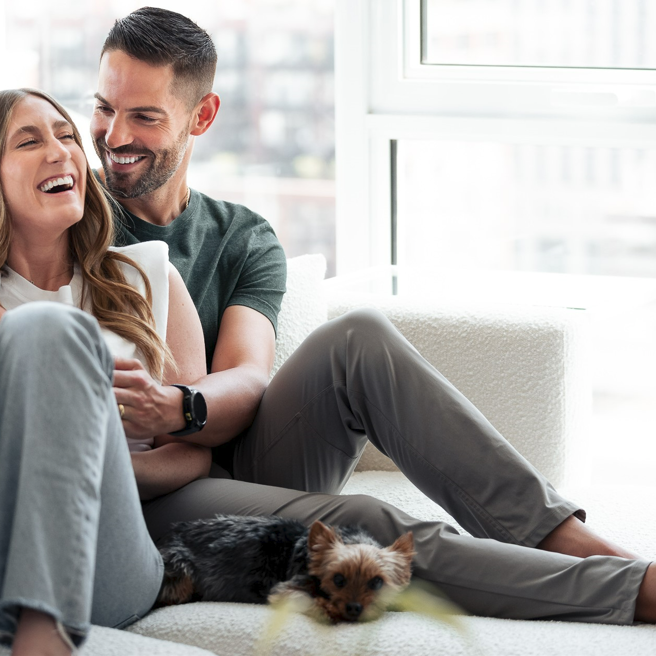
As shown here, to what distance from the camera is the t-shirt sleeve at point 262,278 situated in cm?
195

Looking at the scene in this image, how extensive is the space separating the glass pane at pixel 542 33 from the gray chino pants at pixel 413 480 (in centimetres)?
128

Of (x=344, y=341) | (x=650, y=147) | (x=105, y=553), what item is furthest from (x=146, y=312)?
(x=650, y=147)

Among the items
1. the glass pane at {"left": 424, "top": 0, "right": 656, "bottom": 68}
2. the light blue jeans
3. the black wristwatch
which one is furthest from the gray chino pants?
the glass pane at {"left": 424, "top": 0, "right": 656, "bottom": 68}

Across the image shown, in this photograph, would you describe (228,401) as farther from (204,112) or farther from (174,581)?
(204,112)

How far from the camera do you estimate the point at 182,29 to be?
202cm

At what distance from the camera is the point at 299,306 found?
212 centimetres

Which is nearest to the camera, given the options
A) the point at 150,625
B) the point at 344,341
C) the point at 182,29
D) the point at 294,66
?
the point at 150,625

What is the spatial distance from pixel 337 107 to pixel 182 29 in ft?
2.82

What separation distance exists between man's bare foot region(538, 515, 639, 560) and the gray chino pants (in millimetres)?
18

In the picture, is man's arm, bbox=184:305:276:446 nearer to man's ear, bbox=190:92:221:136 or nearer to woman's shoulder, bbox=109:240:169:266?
woman's shoulder, bbox=109:240:169:266

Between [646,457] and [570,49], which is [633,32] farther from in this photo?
[646,457]

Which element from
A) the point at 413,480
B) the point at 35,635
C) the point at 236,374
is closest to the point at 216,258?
the point at 236,374

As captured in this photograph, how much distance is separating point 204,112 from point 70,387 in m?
1.11

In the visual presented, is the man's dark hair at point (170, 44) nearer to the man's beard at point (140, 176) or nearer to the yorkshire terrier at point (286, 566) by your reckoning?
the man's beard at point (140, 176)
